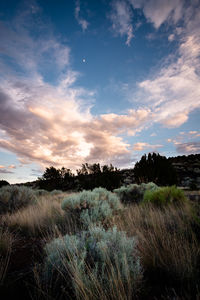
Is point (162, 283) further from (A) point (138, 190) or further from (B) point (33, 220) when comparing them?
(A) point (138, 190)

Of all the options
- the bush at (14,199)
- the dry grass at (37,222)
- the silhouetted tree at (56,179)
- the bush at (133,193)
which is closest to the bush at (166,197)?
the bush at (133,193)

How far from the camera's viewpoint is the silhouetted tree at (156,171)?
11969 millimetres

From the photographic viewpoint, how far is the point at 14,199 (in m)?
7.34

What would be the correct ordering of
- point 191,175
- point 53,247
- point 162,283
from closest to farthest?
point 162,283, point 53,247, point 191,175

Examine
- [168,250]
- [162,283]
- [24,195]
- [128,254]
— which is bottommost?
[162,283]

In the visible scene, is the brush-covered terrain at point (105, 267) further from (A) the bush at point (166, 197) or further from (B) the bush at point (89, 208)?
(A) the bush at point (166, 197)

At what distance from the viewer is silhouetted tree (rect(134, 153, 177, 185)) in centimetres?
1197

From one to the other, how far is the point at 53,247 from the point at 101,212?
240 cm

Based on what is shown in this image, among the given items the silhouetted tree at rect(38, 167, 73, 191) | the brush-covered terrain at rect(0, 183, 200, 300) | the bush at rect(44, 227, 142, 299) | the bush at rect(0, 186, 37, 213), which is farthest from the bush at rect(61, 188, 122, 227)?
the silhouetted tree at rect(38, 167, 73, 191)

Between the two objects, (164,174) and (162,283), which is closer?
(162,283)

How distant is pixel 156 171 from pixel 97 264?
11746mm

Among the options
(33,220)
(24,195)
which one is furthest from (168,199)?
(24,195)

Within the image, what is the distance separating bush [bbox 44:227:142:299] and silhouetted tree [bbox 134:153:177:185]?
1043 centimetres

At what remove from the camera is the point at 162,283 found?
65.7 inches
